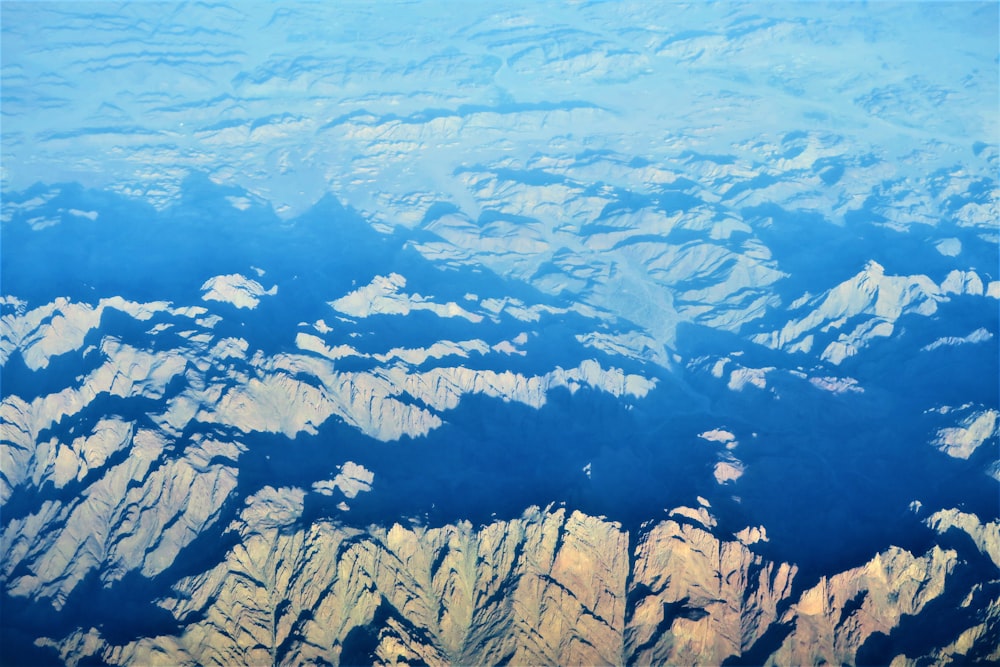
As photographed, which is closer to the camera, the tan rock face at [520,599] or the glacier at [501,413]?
the tan rock face at [520,599]

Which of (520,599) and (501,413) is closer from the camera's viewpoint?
(520,599)

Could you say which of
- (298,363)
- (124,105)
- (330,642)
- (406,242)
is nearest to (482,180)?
(406,242)

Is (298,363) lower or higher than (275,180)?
higher

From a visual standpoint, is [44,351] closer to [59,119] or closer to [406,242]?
[406,242]

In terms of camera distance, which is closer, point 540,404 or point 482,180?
point 540,404

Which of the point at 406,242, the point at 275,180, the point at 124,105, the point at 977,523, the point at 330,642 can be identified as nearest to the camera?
the point at 330,642

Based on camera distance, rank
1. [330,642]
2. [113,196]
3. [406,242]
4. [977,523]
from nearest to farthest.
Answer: [330,642] → [977,523] → [406,242] → [113,196]

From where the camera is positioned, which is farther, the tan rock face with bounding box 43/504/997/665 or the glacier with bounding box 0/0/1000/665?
the glacier with bounding box 0/0/1000/665

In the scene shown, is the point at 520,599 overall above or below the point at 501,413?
above
